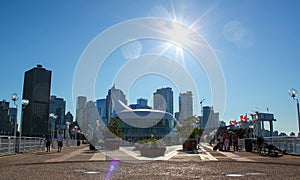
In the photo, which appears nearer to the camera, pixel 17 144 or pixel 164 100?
pixel 17 144

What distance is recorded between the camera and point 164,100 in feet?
336

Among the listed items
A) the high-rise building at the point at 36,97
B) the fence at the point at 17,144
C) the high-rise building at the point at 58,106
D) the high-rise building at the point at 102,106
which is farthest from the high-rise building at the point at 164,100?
the fence at the point at 17,144

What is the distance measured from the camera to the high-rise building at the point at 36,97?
78125mm

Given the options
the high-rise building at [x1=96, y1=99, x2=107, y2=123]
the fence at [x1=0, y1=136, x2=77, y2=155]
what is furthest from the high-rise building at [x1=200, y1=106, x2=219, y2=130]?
the fence at [x1=0, y1=136, x2=77, y2=155]

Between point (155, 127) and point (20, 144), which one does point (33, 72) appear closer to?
point (155, 127)

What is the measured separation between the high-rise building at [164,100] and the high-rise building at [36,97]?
33.2 metres

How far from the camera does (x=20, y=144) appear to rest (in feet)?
62.6

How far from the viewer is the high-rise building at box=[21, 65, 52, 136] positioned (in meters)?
78.1

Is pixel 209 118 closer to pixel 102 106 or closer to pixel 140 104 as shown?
pixel 140 104

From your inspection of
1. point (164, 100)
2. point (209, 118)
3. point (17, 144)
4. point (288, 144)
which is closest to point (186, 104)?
point (209, 118)

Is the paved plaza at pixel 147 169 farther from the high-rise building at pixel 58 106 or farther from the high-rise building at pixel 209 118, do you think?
the high-rise building at pixel 58 106

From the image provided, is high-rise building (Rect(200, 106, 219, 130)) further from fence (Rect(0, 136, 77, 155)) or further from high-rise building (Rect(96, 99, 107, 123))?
fence (Rect(0, 136, 77, 155))

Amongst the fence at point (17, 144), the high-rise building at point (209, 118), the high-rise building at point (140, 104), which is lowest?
the fence at point (17, 144)

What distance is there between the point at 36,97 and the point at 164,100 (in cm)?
4118
